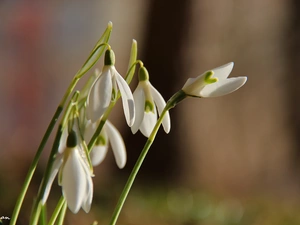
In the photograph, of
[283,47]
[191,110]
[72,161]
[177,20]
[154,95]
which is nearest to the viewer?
[72,161]

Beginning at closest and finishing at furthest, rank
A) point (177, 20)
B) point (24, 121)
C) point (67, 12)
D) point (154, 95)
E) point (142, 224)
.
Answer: point (154, 95), point (142, 224), point (177, 20), point (24, 121), point (67, 12)

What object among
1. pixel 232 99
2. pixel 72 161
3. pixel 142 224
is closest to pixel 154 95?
pixel 72 161

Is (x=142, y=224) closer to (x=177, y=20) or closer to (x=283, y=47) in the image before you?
(x=177, y=20)

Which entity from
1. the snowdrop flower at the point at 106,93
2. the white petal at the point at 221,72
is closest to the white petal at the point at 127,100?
the snowdrop flower at the point at 106,93

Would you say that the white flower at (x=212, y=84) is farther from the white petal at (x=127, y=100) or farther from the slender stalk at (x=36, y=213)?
the slender stalk at (x=36, y=213)

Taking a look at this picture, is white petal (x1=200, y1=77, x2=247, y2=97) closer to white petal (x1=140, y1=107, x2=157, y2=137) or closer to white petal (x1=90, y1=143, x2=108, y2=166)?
white petal (x1=140, y1=107, x2=157, y2=137)

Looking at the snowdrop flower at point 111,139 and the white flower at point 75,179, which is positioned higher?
the snowdrop flower at point 111,139
